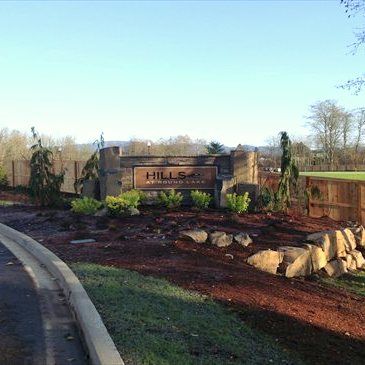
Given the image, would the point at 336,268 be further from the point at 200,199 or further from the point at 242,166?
the point at 242,166

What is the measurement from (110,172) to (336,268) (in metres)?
6.61

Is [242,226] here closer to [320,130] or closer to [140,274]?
[140,274]

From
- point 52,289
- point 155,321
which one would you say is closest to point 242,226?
point 52,289

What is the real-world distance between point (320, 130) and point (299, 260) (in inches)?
3541

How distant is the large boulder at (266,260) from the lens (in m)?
8.63

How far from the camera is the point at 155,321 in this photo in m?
4.90

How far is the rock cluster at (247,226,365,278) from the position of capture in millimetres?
8945

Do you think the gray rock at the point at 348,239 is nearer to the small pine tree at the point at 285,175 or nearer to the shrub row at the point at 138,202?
the small pine tree at the point at 285,175

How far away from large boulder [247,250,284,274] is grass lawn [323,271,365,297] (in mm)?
1419

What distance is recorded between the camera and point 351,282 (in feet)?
34.8

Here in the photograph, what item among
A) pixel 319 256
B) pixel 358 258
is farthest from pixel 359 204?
pixel 319 256

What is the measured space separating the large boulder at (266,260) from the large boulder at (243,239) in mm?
655

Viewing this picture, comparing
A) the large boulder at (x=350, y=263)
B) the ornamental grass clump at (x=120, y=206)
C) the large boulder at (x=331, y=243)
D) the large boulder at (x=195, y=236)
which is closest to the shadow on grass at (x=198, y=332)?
the large boulder at (x=195, y=236)

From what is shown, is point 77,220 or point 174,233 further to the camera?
point 77,220
